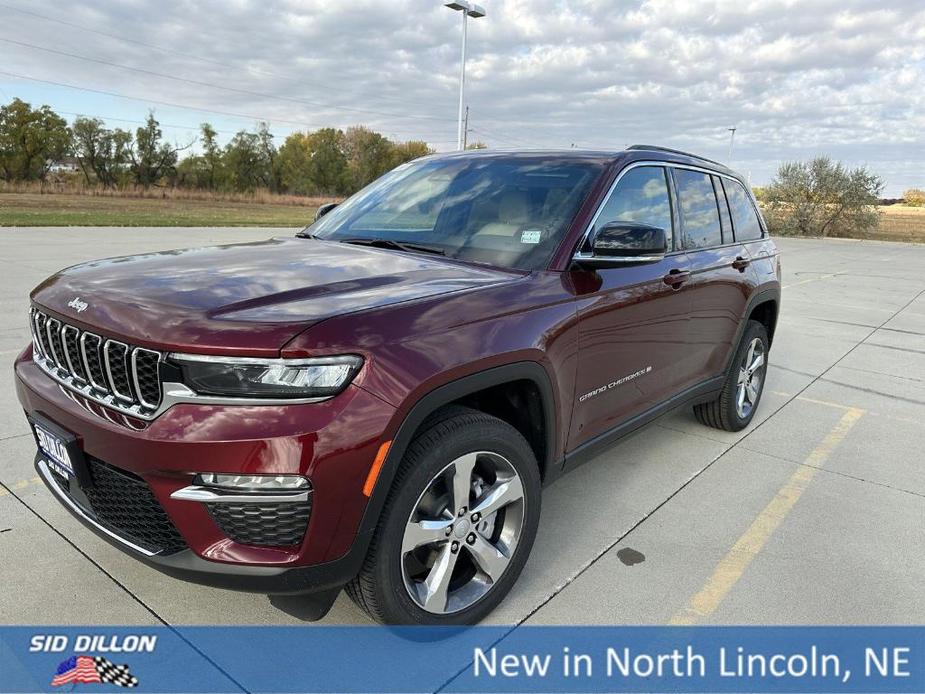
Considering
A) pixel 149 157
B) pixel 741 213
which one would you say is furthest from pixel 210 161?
pixel 741 213

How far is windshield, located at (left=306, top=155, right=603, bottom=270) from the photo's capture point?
119 inches

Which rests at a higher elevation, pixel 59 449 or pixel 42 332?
pixel 42 332

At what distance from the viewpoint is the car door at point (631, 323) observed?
298 cm

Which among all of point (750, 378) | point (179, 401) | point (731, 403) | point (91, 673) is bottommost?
point (91, 673)

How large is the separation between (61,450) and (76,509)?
0.22m

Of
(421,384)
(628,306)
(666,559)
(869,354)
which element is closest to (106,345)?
(421,384)

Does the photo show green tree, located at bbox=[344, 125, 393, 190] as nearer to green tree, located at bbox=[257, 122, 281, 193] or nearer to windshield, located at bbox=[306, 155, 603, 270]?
green tree, located at bbox=[257, 122, 281, 193]

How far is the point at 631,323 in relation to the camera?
3.25 metres

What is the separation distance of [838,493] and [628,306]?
6.31ft

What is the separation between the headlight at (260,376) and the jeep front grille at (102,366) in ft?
0.44

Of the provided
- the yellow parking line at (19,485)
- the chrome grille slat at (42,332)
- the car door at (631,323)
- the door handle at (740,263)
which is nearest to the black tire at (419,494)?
the car door at (631,323)

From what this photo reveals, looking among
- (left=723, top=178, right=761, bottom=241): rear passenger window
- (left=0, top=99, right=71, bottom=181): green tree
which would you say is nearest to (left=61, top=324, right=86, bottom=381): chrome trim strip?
(left=723, top=178, right=761, bottom=241): rear passenger window

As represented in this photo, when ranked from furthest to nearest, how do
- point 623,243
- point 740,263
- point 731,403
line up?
point 731,403
point 740,263
point 623,243

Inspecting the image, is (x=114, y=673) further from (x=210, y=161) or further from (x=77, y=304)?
(x=210, y=161)
